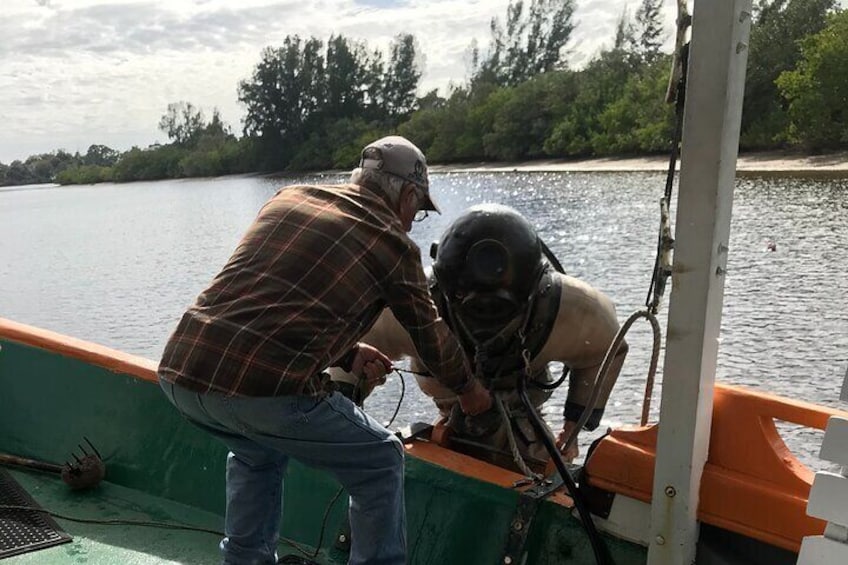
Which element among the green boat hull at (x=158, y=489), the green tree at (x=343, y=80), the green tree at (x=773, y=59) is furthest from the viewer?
the green tree at (x=343, y=80)

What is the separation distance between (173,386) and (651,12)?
51.8 m

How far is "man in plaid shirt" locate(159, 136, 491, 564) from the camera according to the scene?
2.06 metres

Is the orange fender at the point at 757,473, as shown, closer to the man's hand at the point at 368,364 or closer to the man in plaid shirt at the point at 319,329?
the man in plaid shirt at the point at 319,329

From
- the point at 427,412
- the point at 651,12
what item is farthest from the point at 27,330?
the point at 651,12

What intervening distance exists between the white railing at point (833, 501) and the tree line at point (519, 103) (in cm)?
3055

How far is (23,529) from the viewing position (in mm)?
3141

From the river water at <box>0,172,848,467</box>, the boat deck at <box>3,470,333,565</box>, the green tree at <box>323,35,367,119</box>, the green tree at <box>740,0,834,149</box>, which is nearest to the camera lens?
the boat deck at <box>3,470,333,565</box>

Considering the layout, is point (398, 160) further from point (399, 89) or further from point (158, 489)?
point (399, 89)

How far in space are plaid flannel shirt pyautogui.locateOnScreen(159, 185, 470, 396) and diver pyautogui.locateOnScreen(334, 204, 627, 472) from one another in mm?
624

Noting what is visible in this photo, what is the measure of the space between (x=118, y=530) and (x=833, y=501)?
2559 millimetres

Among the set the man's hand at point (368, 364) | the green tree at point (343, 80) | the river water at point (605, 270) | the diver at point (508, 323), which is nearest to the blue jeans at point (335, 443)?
the man's hand at point (368, 364)

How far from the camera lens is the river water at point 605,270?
1005 centimetres

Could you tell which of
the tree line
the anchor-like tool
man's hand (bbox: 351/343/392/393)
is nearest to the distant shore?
the tree line

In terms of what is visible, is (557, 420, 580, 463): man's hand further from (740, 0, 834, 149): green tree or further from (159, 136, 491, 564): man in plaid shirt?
(740, 0, 834, 149): green tree
